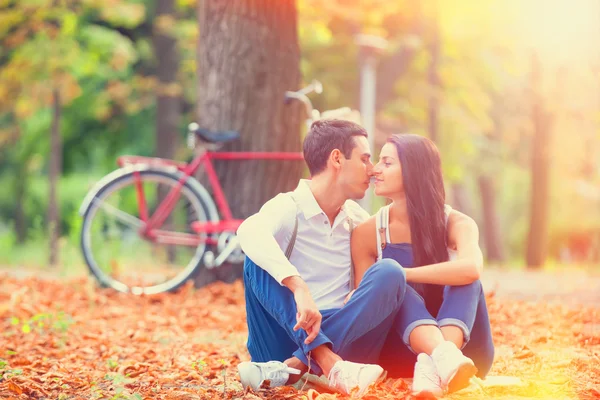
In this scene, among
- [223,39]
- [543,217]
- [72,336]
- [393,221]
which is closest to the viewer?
[393,221]

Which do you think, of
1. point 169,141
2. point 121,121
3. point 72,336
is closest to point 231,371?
point 72,336

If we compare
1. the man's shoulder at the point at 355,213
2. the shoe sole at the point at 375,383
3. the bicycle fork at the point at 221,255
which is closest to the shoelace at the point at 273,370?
the shoe sole at the point at 375,383

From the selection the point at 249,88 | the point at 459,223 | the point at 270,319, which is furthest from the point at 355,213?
the point at 249,88

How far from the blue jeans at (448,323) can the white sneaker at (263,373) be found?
45 centimetres

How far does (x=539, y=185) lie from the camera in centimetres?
1656

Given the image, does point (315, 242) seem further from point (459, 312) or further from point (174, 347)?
point (174, 347)

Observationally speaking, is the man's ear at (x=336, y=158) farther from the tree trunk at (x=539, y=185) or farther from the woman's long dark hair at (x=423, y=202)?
the tree trunk at (x=539, y=185)

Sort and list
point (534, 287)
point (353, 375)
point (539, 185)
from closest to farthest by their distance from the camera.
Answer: point (353, 375) < point (534, 287) < point (539, 185)

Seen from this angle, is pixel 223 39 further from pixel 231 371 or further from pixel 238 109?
pixel 231 371

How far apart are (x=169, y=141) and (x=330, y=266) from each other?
10758 mm

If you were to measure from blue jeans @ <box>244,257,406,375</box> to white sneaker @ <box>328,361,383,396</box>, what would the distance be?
139 mm

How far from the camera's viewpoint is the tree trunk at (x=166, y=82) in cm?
1427

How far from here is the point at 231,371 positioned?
420cm

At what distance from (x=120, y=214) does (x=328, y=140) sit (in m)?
3.18
